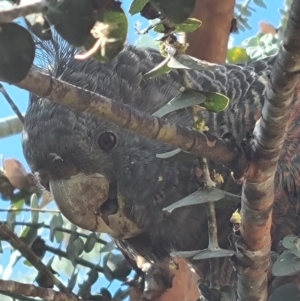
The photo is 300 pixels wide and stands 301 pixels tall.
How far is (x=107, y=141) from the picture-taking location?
1.04 metres

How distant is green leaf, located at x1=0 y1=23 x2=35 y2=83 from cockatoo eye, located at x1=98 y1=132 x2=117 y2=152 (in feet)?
2.30

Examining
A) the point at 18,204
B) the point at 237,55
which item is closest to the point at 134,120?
the point at 18,204

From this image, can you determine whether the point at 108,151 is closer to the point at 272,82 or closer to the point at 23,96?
the point at 23,96

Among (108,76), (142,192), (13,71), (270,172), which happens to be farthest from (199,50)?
(13,71)

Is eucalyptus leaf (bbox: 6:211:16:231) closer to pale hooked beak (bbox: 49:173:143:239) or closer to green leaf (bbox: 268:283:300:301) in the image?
pale hooked beak (bbox: 49:173:143:239)

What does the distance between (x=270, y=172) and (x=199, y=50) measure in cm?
69

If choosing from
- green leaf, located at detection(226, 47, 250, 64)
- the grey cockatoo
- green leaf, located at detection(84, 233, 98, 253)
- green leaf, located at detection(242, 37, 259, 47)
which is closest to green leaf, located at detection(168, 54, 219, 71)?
the grey cockatoo

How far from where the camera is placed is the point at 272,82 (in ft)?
1.53

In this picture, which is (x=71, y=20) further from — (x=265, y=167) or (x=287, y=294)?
(x=287, y=294)

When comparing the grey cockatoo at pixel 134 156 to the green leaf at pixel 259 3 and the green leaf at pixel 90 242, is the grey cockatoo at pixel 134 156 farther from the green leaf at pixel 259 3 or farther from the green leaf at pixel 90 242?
the green leaf at pixel 259 3

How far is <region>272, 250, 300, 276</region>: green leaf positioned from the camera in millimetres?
604

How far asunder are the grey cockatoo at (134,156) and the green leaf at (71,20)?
2.16 ft

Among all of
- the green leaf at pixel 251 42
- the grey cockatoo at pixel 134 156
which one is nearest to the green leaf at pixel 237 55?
the green leaf at pixel 251 42

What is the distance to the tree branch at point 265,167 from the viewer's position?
0.43 m
